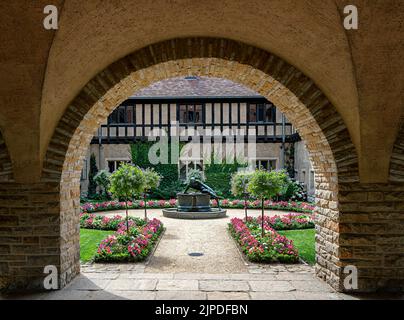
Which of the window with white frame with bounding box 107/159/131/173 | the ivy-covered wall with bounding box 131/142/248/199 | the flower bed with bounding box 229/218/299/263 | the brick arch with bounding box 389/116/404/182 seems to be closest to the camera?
the brick arch with bounding box 389/116/404/182

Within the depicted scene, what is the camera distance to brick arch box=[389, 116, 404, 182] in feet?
16.1

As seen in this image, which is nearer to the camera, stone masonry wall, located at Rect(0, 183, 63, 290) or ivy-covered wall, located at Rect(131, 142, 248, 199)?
stone masonry wall, located at Rect(0, 183, 63, 290)

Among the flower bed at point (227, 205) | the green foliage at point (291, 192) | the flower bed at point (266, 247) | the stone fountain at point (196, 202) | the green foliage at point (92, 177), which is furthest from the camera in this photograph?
the green foliage at point (92, 177)

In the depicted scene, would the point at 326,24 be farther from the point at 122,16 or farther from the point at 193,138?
the point at 193,138

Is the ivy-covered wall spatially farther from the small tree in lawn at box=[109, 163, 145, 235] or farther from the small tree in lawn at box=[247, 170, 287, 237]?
the small tree in lawn at box=[247, 170, 287, 237]

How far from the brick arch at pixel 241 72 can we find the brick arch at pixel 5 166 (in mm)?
492

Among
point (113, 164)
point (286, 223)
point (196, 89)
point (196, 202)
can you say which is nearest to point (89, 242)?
point (196, 202)

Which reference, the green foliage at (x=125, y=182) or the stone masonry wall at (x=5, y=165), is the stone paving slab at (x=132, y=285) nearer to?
the stone masonry wall at (x=5, y=165)

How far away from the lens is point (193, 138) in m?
22.0

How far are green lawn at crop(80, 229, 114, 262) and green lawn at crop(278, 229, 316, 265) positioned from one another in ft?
16.3

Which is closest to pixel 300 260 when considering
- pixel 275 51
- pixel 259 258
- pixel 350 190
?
pixel 259 258

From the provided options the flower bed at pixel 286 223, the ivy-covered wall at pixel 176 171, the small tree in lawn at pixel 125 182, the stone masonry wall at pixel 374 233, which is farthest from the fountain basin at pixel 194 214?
the stone masonry wall at pixel 374 233

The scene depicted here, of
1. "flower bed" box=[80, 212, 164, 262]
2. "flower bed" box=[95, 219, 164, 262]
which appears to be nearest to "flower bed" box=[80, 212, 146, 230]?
"flower bed" box=[80, 212, 164, 262]

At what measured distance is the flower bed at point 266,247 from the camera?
7466mm
